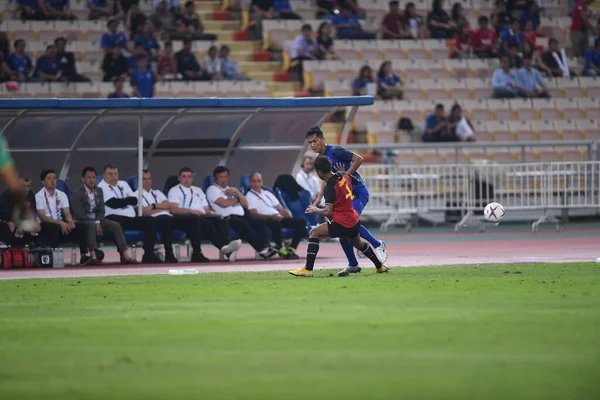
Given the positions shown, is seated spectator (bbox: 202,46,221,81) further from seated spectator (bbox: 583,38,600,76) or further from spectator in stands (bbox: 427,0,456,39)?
seated spectator (bbox: 583,38,600,76)

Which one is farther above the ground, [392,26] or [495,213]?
[392,26]

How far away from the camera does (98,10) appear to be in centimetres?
3086

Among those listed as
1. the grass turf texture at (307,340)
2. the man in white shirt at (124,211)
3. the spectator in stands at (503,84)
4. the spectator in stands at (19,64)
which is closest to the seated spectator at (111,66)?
the spectator in stands at (19,64)

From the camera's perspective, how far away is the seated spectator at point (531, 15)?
35.0 meters

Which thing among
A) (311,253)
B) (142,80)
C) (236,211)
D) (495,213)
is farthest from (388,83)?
(311,253)

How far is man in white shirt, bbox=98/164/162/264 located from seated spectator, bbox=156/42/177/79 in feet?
30.7

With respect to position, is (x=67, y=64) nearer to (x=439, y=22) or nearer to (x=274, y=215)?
(x=274, y=215)

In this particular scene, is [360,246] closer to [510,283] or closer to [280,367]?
[510,283]

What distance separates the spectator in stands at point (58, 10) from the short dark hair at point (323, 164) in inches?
656

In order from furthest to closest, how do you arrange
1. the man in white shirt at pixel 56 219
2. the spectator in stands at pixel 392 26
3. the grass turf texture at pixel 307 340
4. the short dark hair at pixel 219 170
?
the spectator in stands at pixel 392 26 → the short dark hair at pixel 219 170 → the man in white shirt at pixel 56 219 → the grass turf texture at pixel 307 340

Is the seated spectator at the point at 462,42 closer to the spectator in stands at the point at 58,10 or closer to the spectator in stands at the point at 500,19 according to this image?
the spectator in stands at the point at 500,19

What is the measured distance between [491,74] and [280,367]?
Result: 25890 mm

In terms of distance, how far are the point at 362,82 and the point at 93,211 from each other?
11858mm

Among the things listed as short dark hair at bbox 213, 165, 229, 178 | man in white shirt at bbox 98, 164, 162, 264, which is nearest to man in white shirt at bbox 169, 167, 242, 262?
short dark hair at bbox 213, 165, 229, 178
